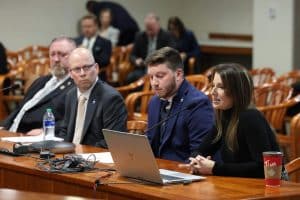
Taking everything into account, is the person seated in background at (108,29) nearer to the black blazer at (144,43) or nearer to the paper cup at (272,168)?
the black blazer at (144,43)

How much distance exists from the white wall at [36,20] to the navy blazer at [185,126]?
841 centimetres

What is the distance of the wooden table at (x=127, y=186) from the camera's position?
11.8 feet

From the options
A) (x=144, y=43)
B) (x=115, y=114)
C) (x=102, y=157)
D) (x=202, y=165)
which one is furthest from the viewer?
(x=144, y=43)

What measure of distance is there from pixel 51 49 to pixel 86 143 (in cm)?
123

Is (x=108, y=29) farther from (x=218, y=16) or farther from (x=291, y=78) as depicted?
(x=291, y=78)


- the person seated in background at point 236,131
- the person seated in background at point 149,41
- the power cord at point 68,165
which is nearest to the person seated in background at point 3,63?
the person seated in background at point 149,41

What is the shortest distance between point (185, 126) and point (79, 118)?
0.95 meters

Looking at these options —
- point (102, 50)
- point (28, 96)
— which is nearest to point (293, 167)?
point (28, 96)

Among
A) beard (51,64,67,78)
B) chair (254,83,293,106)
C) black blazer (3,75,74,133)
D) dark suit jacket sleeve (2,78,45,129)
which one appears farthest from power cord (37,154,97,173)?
chair (254,83,293,106)

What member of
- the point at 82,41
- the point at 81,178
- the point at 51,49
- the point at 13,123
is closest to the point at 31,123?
the point at 13,123

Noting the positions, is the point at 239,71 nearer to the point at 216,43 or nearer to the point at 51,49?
the point at 51,49

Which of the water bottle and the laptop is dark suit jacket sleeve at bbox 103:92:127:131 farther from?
the laptop

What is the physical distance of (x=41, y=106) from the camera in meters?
6.41

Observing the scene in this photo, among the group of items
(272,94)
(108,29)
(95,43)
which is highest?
(108,29)
